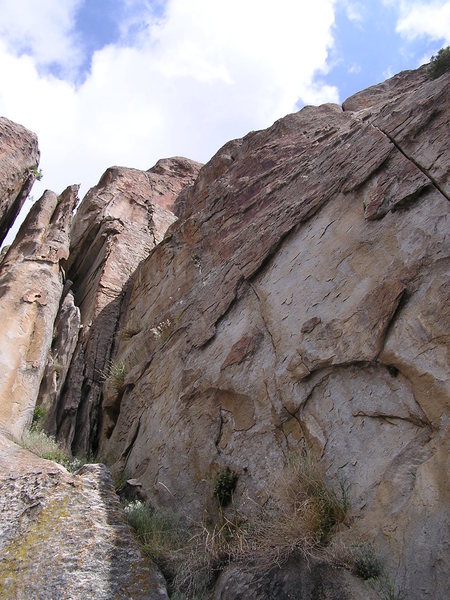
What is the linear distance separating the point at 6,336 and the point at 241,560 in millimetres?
8234

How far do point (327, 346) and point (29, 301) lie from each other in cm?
857

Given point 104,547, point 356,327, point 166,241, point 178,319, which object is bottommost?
point 104,547

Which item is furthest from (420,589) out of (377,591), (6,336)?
(6,336)

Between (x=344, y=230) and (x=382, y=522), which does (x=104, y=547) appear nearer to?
(x=382, y=522)

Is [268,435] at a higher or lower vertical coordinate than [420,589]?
higher

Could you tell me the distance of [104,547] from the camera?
227 inches

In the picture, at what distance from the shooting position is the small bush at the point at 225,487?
7109 millimetres

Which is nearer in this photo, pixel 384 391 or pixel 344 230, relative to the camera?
pixel 384 391

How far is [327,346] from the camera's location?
6711 mm

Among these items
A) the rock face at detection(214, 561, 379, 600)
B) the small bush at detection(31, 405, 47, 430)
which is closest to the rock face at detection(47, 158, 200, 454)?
the small bush at detection(31, 405, 47, 430)

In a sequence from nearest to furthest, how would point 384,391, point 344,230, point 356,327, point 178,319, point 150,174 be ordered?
point 384,391 < point 356,327 < point 344,230 < point 178,319 < point 150,174

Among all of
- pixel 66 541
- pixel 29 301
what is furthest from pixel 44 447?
pixel 29 301

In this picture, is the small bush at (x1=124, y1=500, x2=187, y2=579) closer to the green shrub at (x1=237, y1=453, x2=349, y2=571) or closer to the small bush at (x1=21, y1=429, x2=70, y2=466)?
the green shrub at (x1=237, y1=453, x2=349, y2=571)

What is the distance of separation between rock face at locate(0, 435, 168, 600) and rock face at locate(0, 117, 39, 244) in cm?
1039
